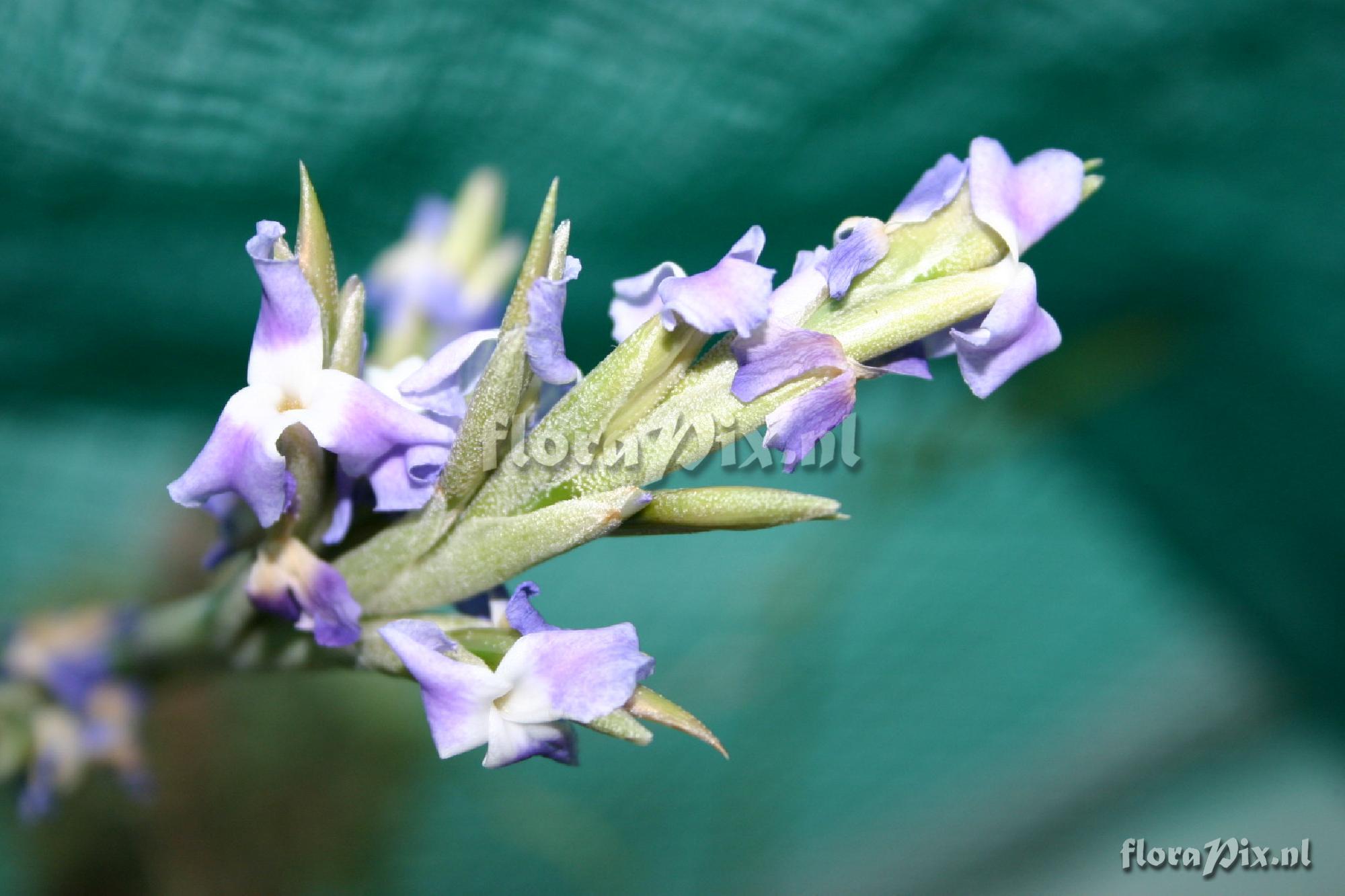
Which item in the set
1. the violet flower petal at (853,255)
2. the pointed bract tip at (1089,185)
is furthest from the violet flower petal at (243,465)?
the pointed bract tip at (1089,185)

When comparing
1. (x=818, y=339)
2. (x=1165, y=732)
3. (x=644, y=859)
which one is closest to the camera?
(x=818, y=339)

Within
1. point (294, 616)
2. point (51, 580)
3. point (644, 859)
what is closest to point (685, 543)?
point (644, 859)

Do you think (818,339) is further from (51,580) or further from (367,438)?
(51,580)

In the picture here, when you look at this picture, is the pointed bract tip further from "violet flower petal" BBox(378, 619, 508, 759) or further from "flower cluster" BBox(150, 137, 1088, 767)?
"violet flower petal" BBox(378, 619, 508, 759)

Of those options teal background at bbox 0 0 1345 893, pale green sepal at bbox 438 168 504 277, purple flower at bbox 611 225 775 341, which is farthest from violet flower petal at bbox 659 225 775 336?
pale green sepal at bbox 438 168 504 277

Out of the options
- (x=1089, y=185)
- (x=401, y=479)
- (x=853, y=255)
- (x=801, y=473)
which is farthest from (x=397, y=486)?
(x=801, y=473)

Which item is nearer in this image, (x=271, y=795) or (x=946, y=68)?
(x=946, y=68)

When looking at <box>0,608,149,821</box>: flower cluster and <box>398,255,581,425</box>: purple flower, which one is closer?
<box>398,255,581,425</box>: purple flower
